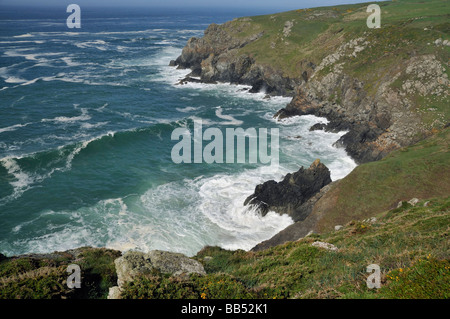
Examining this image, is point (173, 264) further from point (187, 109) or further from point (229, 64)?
point (229, 64)

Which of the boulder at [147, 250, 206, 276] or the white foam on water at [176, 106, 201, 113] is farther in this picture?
the white foam on water at [176, 106, 201, 113]

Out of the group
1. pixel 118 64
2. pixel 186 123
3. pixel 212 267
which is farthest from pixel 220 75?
pixel 212 267

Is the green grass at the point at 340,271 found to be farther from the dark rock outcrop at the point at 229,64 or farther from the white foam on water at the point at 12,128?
the dark rock outcrop at the point at 229,64

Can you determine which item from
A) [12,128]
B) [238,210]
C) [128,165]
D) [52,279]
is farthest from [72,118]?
[52,279]

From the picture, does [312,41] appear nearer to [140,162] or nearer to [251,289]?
[140,162]

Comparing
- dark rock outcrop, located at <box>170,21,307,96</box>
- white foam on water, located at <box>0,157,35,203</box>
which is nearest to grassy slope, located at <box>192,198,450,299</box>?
white foam on water, located at <box>0,157,35,203</box>

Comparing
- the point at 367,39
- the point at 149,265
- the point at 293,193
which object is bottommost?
the point at 293,193

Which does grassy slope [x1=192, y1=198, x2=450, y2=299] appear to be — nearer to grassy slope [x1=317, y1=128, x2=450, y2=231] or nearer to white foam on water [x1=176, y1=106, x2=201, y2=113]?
grassy slope [x1=317, y1=128, x2=450, y2=231]

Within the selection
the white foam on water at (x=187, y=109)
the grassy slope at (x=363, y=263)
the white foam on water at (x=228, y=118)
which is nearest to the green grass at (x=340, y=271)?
the grassy slope at (x=363, y=263)
